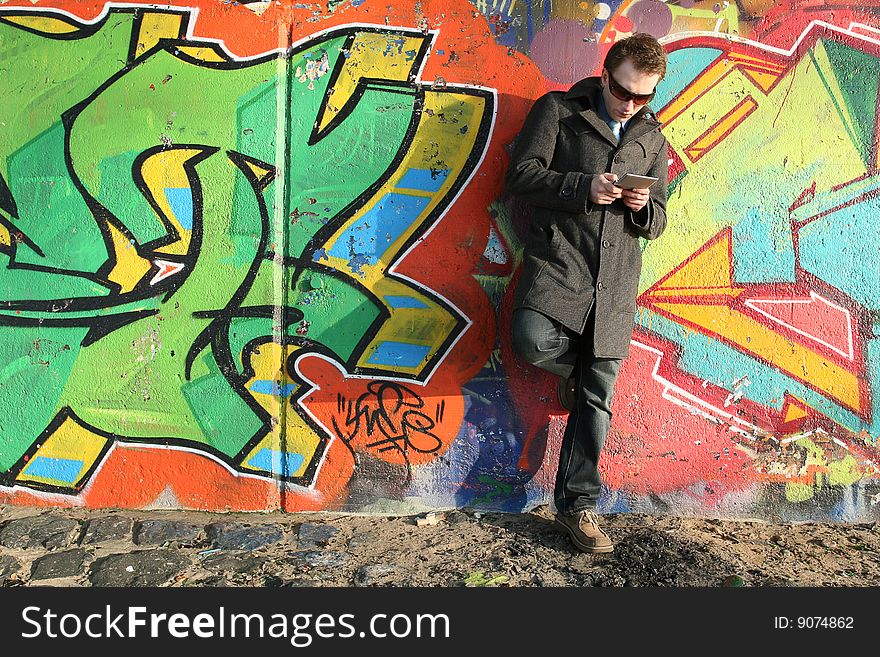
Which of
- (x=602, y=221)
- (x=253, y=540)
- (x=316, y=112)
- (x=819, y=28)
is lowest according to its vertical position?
(x=253, y=540)

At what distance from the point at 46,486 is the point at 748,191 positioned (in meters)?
3.68

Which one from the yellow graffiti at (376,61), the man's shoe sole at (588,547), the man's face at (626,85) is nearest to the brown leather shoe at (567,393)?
the man's shoe sole at (588,547)

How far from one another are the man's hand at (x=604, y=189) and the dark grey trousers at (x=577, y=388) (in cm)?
52

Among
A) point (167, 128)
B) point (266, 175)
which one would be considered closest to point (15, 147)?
point (167, 128)

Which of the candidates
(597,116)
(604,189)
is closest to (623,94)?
(597,116)

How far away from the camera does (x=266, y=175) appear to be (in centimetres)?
384

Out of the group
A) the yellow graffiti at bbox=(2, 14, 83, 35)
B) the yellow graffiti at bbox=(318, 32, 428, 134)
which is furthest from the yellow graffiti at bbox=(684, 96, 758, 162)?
the yellow graffiti at bbox=(2, 14, 83, 35)

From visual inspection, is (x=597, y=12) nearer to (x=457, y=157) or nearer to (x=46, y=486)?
(x=457, y=157)

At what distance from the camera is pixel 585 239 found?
140 inches

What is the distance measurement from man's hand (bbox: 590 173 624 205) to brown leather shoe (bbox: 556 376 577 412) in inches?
33.2

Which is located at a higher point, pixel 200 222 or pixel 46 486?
pixel 200 222

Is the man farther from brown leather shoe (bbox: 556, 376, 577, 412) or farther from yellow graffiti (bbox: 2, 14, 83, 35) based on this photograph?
yellow graffiti (bbox: 2, 14, 83, 35)

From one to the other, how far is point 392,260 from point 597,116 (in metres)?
1.14

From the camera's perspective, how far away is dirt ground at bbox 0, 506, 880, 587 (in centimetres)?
344
